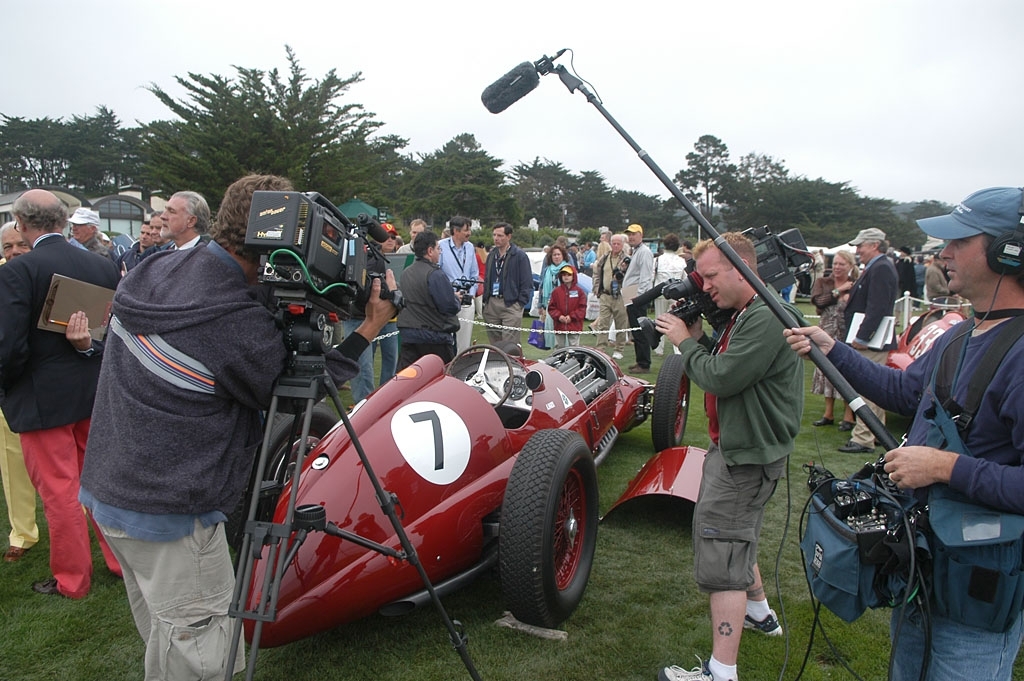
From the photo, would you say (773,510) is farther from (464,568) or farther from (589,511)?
(464,568)

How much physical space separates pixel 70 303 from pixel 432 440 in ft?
7.07

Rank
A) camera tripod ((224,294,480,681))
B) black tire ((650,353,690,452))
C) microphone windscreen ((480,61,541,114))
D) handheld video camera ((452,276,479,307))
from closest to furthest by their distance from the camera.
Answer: camera tripod ((224,294,480,681)) → microphone windscreen ((480,61,541,114)) → black tire ((650,353,690,452)) → handheld video camera ((452,276,479,307))

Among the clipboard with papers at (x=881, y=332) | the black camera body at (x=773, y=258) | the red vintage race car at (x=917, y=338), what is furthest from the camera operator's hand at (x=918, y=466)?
the red vintage race car at (x=917, y=338)

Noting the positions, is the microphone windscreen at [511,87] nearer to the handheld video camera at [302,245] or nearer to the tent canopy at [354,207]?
the handheld video camera at [302,245]

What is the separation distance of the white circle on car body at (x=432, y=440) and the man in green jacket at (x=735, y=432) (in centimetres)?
112

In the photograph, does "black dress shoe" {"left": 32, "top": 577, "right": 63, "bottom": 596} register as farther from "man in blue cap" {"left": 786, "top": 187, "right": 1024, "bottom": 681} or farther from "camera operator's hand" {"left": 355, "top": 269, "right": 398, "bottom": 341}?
"man in blue cap" {"left": 786, "top": 187, "right": 1024, "bottom": 681}

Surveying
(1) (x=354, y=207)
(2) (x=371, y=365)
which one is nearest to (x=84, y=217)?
(2) (x=371, y=365)

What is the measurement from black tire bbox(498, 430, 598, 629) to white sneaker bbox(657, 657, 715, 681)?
51cm

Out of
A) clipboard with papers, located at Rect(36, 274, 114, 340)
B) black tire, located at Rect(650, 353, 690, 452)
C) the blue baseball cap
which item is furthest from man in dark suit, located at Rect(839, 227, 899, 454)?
clipboard with papers, located at Rect(36, 274, 114, 340)

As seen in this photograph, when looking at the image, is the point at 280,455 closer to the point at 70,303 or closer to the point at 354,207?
the point at 70,303

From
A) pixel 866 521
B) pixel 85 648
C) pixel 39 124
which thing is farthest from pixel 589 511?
pixel 39 124

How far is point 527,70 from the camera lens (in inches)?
99.2

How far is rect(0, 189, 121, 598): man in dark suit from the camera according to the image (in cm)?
342

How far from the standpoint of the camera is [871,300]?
611 cm
